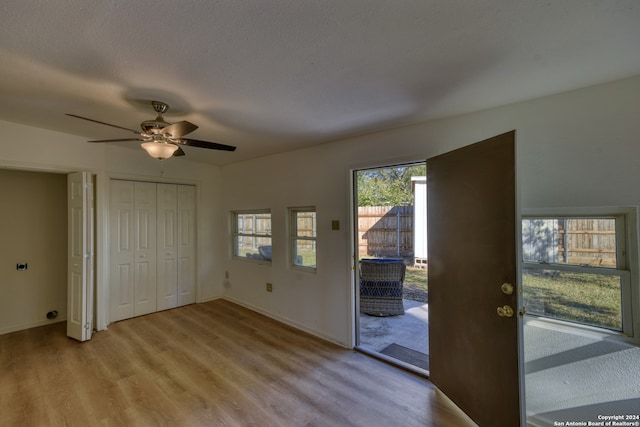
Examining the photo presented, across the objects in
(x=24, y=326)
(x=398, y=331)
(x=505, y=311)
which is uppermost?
(x=505, y=311)

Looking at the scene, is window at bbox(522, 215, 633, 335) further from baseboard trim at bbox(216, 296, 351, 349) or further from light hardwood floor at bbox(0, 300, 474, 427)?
baseboard trim at bbox(216, 296, 351, 349)

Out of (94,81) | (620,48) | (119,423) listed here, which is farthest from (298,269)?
(620,48)

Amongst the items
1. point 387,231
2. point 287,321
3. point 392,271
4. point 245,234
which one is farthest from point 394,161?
point 387,231

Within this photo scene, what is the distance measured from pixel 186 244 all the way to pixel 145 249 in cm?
59

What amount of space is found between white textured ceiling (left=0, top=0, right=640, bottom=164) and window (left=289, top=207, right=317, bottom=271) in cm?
153

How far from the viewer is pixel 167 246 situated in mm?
4270

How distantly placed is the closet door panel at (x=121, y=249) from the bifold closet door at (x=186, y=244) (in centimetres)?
66

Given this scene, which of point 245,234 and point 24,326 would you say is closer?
point 24,326

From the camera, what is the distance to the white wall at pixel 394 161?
5.61ft

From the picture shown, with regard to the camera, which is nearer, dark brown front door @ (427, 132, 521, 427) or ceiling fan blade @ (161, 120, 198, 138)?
dark brown front door @ (427, 132, 521, 427)

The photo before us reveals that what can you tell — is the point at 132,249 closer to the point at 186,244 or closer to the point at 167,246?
the point at 167,246

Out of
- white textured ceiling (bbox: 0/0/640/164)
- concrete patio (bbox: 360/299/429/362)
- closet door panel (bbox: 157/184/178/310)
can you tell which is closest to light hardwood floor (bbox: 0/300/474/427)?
concrete patio (bbox: 360/299/429/362)

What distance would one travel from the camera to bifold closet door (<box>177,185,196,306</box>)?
4.41 metres

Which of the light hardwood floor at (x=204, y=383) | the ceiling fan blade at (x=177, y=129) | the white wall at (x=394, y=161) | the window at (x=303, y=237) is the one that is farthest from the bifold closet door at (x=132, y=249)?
the ceiling fan blade at (x=177, y=129)
